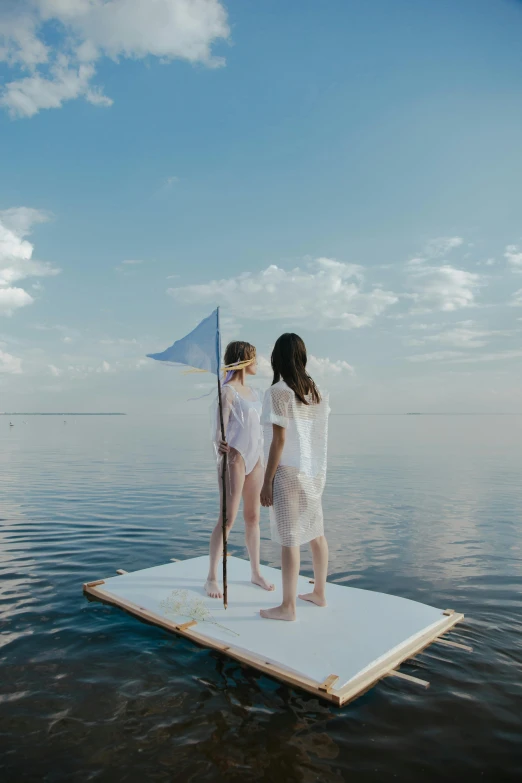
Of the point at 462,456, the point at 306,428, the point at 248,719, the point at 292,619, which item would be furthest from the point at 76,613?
the point at 462,456

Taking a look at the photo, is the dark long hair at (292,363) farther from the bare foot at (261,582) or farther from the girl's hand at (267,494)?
the bare foot at (261,582)

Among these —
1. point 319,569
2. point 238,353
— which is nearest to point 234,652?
point 319,569

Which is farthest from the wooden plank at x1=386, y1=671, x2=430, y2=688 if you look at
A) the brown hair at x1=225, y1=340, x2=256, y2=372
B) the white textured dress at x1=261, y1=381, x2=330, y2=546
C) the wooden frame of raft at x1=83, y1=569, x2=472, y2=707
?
the brown hair at x1=225, y1=340, x2=256, y2=372

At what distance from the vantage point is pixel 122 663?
15.6ft

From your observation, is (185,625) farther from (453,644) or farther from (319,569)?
(453,644)

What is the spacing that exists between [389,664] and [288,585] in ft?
3.55

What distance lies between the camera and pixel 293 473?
16.6ft

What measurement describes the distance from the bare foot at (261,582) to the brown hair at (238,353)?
2398mm

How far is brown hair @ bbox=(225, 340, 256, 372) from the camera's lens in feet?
18.8

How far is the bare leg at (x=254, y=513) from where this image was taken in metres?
5.95

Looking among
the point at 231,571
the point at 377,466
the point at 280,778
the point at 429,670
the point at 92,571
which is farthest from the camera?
the point at 377,466

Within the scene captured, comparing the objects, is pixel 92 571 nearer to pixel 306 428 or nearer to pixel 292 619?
pixel 292 619

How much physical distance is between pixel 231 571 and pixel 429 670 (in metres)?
2.84

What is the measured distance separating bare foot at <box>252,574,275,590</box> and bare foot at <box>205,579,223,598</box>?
0.53 metres
